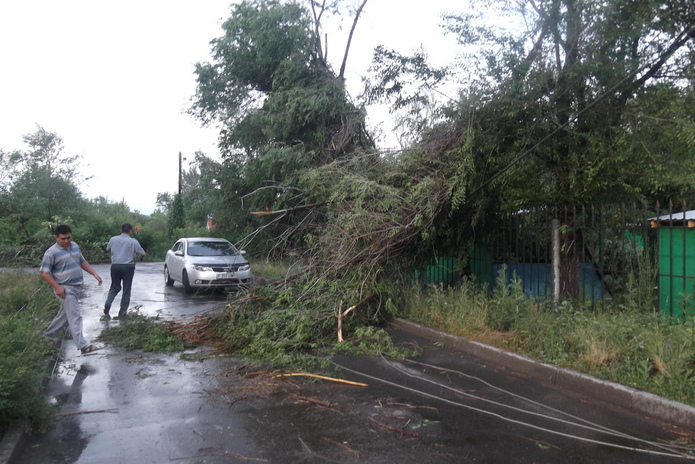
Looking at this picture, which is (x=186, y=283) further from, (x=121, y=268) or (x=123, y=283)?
(x=121, y=268)

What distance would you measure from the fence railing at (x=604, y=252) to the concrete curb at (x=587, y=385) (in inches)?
62.4

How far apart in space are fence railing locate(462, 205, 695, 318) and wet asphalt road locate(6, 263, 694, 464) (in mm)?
2478

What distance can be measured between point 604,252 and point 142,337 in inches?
306

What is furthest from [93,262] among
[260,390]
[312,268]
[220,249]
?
[260,390]

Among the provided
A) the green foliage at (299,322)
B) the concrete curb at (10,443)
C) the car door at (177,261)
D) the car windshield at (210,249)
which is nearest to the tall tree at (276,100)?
the car windshield at (210,249)

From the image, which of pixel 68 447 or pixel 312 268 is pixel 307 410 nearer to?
pixel 68 447

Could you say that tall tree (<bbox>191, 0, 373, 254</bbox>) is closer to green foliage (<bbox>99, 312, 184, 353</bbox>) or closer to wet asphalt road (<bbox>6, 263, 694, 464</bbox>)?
green foliage (<bbox>99, 312, 184, 353</bbox>)

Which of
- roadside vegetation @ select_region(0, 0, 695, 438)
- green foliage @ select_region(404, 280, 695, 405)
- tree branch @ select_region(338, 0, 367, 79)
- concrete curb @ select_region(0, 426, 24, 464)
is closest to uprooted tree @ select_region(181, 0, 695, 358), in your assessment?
roadside vegetation @ select_region(0, 0, 695, 438)

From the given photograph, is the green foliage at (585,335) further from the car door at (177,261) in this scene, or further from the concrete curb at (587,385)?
the car door at (177,261)

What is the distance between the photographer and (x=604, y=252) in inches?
368

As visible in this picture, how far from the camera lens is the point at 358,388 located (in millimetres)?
5781

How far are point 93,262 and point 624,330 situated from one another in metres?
28.7

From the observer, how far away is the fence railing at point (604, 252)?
732cm

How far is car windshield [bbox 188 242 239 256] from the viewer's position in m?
15.4
